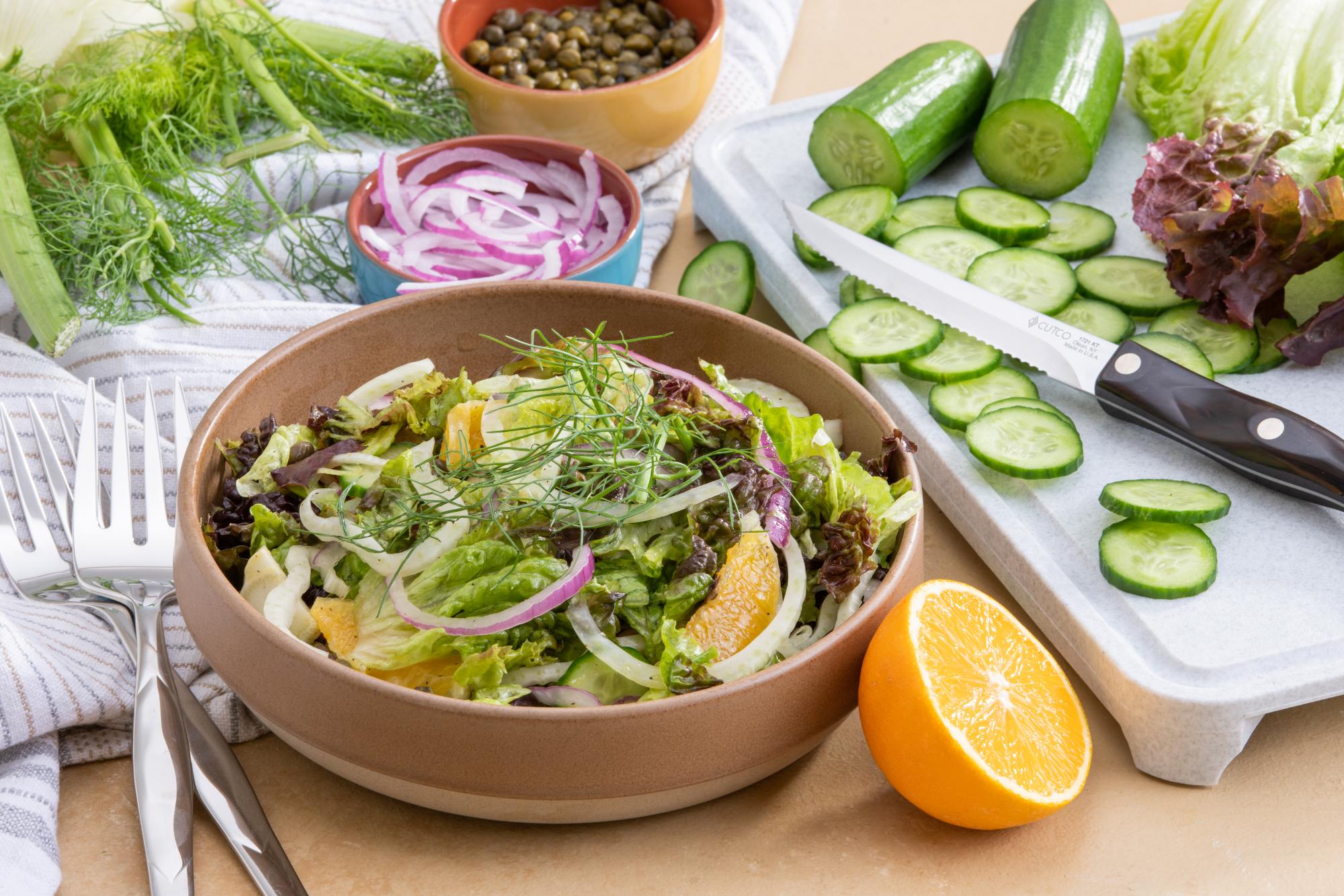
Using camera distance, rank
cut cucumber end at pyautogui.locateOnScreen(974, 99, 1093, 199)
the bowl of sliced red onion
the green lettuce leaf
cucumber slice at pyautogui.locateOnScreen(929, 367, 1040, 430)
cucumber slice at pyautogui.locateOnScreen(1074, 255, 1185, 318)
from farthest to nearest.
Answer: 1. cut cucumber end at pyautogui.locateOnScreen(974, 99, 1093, 199)
2. the bowl of sliced red onion
3. cucumber slice at pyautogui.locateOnScreen(1074, 255, 1185, 318)
4. cucumber slice at pyautogui.locateOnScreen(929, 367, 1040, 430)
5. the green lettuce leaf

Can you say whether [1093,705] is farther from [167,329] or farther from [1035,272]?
[167,329]

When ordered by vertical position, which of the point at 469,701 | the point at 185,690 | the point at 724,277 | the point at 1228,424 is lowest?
the point at 185,690

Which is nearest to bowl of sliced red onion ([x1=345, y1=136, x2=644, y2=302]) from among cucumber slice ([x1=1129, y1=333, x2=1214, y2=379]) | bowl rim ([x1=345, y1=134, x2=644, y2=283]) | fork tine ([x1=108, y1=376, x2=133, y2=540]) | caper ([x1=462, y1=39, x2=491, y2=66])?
bowl rim ([x1=345, y1=134, x2=644, y2=283])

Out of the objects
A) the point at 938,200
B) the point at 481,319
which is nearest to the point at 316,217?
the point at 481,319

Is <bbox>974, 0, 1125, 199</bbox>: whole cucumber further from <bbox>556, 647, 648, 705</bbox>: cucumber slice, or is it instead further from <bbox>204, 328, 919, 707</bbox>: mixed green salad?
<bbox>556, 647, 648, 705</bbox>: cucumber slice

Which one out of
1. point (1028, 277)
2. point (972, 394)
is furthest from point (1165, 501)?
point (1028, 277)

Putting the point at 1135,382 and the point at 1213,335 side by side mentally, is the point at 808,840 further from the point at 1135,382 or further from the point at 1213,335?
the point at 1213,335
